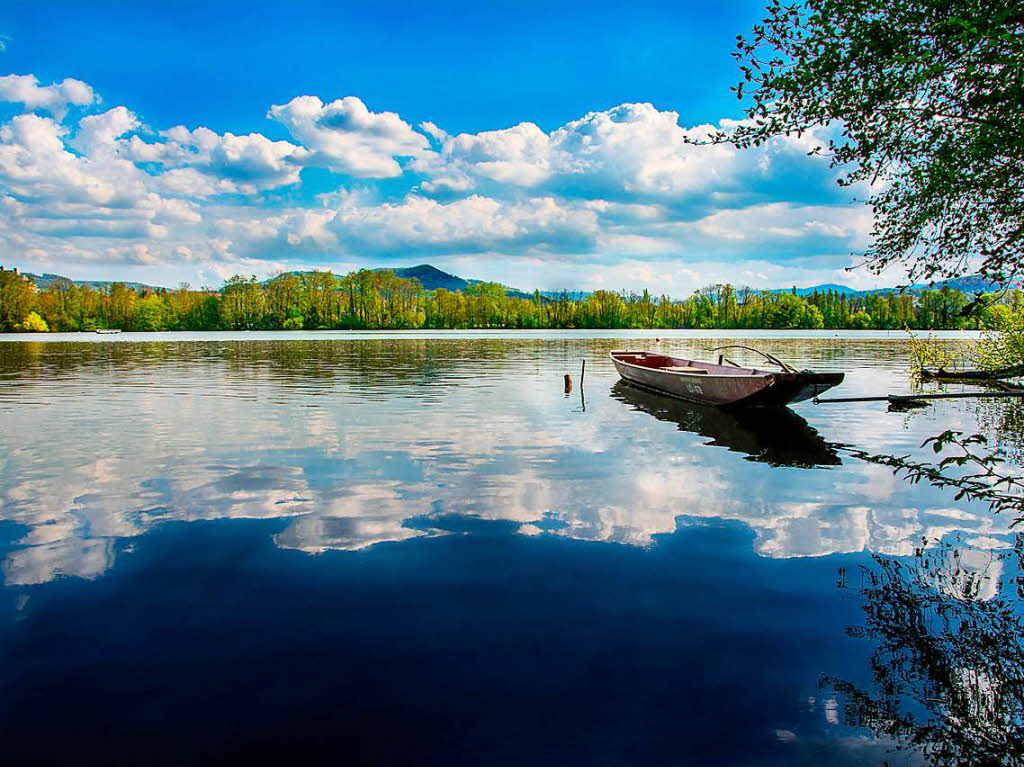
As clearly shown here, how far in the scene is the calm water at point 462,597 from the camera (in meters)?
6.46

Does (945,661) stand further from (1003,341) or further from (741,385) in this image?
(1003,341)

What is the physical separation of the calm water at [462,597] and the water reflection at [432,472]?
114 millimetres

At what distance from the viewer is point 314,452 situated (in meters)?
20.5

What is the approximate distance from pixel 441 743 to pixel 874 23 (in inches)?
494

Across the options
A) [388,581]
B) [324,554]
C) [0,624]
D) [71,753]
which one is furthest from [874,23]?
[0,624]

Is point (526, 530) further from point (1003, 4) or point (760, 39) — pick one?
point (1003, 4)

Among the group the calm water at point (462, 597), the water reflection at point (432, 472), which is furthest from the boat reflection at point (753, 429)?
the calm water at point (462, 597)

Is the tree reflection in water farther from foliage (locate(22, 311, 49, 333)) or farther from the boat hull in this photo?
foliage (locate(22, 311, 49, 333))

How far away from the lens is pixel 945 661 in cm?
762

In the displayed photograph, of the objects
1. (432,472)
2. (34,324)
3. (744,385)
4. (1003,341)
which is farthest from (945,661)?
(34,324)

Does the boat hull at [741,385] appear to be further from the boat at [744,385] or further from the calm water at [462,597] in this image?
the calm water at [462,597]

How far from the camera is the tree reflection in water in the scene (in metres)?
6.29

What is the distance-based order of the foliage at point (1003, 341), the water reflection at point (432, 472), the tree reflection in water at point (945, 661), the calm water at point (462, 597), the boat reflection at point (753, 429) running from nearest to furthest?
the tree reflection in water at point (945, 661) → the calm water at point (462, 597) → the water reflection at point (432, 472) → the boat reflection at point (753, 429) → the foliage at point (1003, 341)

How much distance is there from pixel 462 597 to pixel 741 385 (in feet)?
70.1
